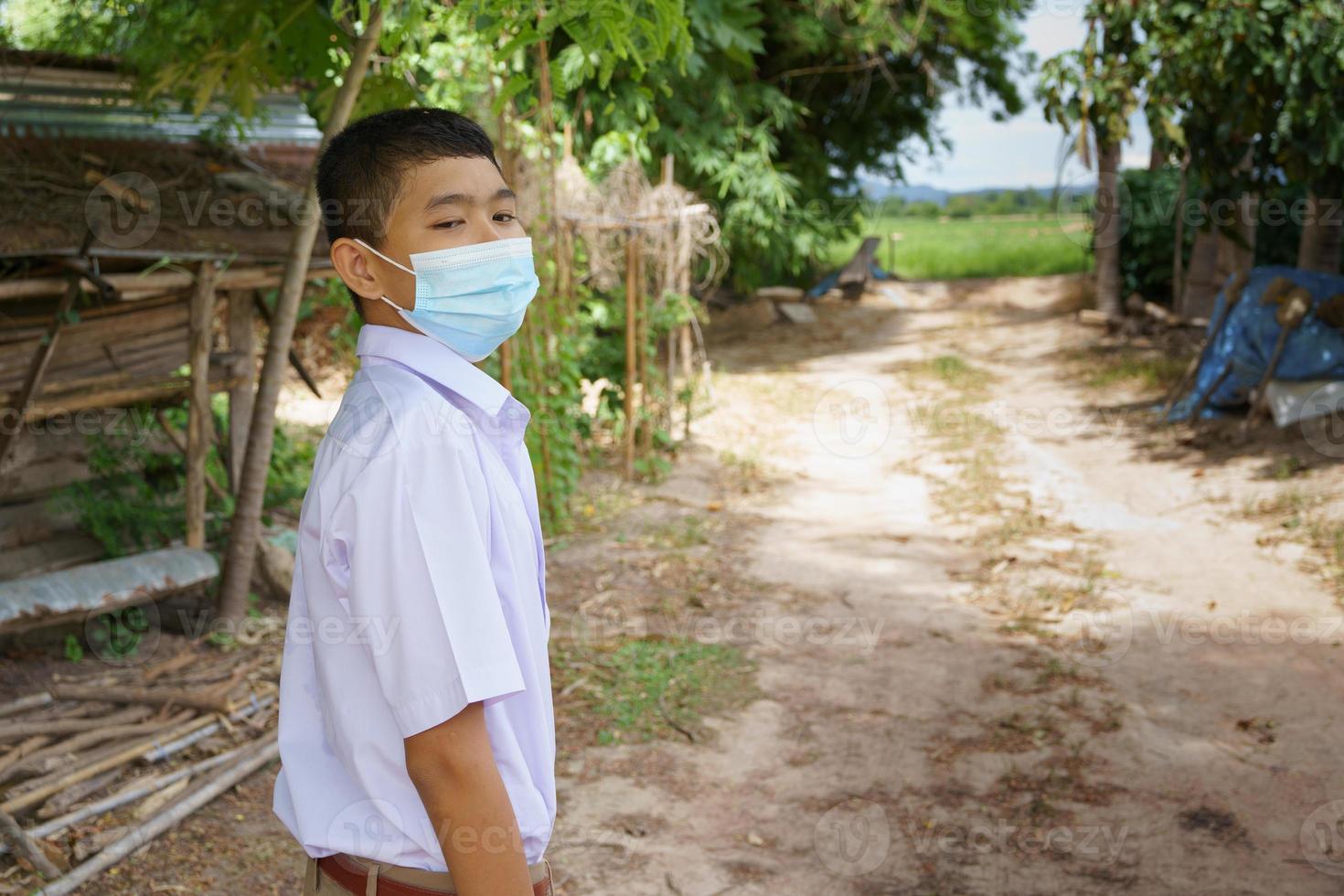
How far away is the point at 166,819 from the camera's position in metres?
3.92

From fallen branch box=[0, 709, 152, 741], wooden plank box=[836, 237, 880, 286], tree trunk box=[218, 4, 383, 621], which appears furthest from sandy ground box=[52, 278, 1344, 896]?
wooden plank box=[836, 237, 880, 286]

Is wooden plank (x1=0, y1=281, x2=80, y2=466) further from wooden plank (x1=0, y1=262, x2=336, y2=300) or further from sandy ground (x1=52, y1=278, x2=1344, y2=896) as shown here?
sandy ground (x1=52, y1=278, x2=1344, y2=896)

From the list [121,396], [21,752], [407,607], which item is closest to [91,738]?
[21,752]

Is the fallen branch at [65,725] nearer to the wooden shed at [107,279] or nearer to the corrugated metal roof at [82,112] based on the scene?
the wooden shed at [107,279]

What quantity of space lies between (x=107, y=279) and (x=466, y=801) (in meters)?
5.20

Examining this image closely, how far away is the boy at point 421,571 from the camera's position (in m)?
1.41

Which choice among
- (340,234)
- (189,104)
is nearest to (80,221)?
(189,104)

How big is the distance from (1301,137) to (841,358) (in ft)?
27.2

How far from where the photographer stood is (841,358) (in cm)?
1594

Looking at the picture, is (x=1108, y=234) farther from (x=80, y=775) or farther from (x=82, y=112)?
(x=80, y=775)

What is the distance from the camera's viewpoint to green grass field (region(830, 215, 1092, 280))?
23047 mm

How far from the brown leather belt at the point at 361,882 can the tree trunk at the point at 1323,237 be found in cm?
1105

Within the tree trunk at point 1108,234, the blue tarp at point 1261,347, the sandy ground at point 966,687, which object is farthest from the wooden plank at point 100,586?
the tree trunk at point 1108,234

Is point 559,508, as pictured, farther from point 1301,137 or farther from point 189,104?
point 1301,137
